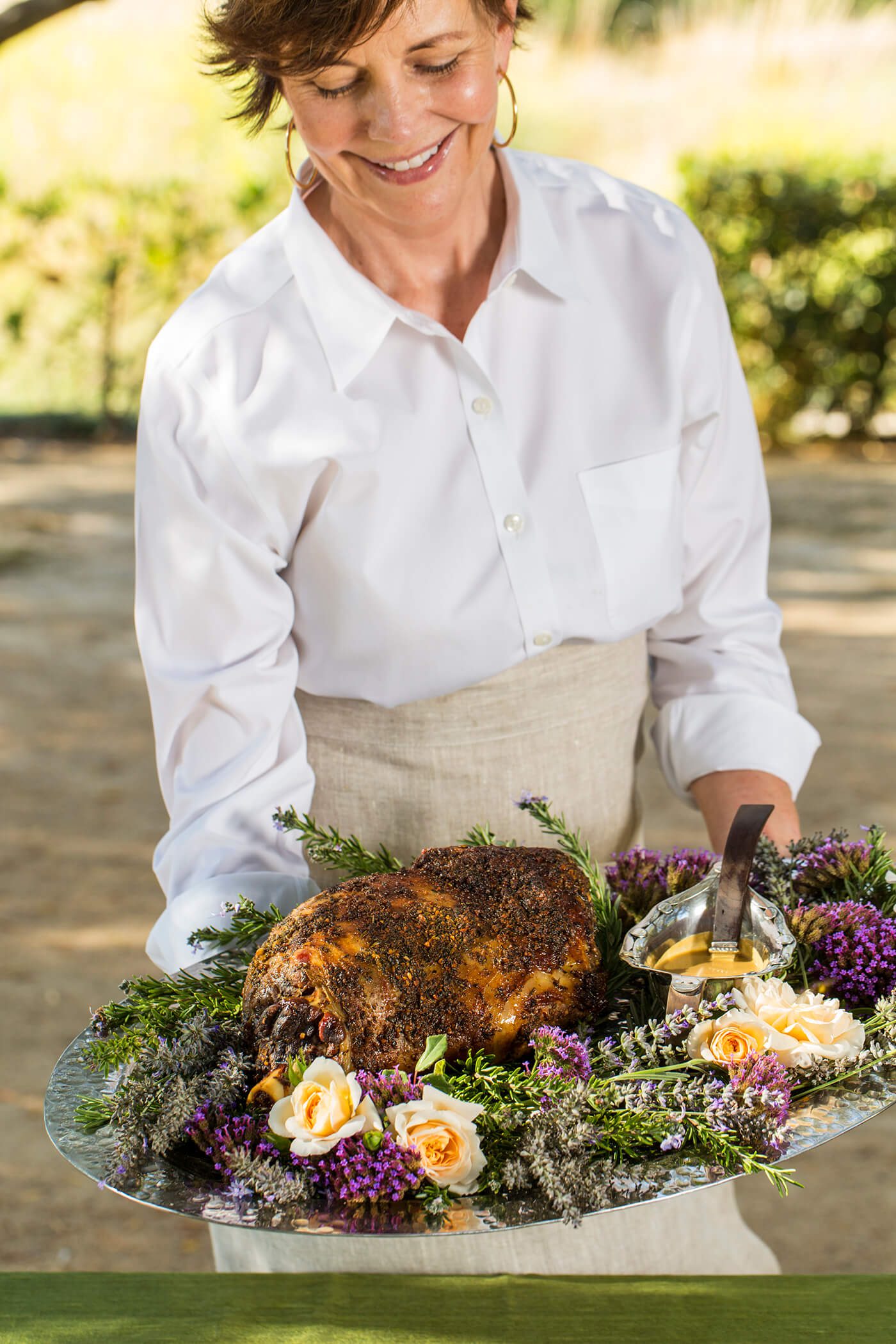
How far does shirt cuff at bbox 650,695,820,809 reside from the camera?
74.6 inches

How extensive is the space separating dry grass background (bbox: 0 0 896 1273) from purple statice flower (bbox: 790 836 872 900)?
A: 151 cm

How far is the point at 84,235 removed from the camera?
10.2 m

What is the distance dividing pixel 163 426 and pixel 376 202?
1.24ft

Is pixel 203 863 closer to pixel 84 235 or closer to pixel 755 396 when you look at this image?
pixel 755 396

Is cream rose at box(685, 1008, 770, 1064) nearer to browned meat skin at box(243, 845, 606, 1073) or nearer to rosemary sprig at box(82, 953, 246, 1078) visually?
browned meat skin at box(243, 845, 606, 1073)

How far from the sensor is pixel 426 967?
133 cm

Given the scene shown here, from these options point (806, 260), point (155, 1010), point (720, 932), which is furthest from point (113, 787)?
Result: point (806, 260)

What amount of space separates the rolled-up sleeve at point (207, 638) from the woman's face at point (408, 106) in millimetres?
337

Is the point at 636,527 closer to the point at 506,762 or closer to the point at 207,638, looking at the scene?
the point at 506,762

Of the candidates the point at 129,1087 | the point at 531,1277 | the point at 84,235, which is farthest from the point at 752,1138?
the point at 84,235

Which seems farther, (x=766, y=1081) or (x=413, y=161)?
(x=413, y=161)

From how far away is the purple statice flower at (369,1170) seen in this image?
1.13m

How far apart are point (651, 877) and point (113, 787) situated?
4.09m

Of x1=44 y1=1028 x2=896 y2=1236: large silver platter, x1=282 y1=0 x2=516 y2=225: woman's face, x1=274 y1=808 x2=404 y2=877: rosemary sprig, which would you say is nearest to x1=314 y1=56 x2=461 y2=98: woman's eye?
x1=282 y1=0 x2=516 y2=225: woman's face
